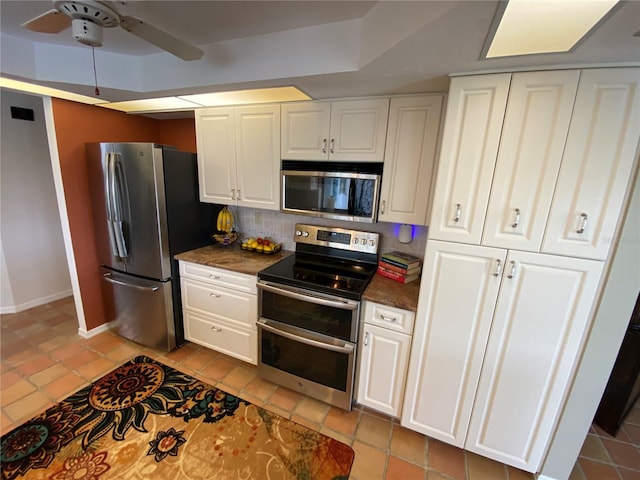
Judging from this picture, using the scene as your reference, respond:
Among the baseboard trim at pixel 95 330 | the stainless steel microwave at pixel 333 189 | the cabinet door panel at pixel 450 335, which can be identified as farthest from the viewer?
the baseboard trim at pixel 95 330

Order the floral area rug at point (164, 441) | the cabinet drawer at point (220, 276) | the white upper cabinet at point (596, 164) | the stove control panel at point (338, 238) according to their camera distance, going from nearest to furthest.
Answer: the white upper cabinet at point (596, 164)
the floral area rug at point (164, 441)
the cabinet drawer at point (220, 276)
the stove control panel at point (338, 238)

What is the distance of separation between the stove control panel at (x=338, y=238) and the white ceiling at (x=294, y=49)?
1.04 meters

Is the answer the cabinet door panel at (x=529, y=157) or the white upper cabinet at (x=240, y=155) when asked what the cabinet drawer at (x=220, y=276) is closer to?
the white upper cabinet at (x=240, y=155)

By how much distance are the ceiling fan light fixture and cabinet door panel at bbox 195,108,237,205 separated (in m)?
1.12

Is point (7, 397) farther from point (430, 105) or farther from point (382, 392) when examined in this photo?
point (430, 105)

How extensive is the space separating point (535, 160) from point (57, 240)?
4765 mm

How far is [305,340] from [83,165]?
8.53 feet

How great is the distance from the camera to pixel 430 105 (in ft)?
5.49

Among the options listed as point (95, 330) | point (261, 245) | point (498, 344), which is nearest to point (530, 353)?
point (498, 344)

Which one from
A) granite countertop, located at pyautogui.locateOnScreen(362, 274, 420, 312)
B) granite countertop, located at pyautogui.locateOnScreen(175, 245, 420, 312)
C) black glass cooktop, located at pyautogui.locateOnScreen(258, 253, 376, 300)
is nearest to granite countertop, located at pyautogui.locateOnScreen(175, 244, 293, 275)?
granite countertop, located at pyautogui.locateOnScreen(175, 245, 420, 312)

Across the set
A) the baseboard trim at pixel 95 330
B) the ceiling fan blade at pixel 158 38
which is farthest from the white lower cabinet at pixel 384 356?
the baseboard trim at pixel 95 330

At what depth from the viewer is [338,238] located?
2.31m

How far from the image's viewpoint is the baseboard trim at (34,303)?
9.90 feet

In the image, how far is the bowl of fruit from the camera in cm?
250
